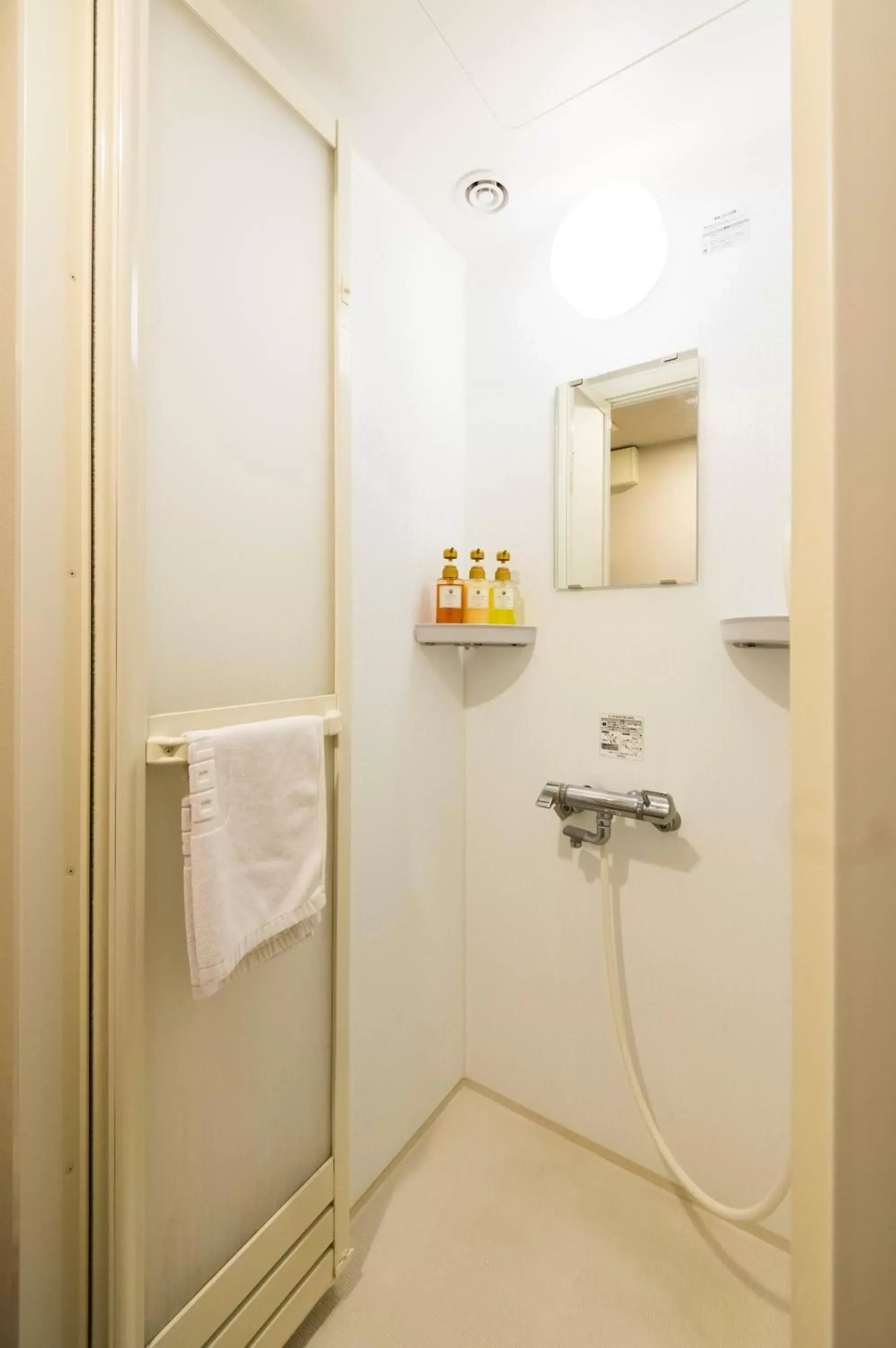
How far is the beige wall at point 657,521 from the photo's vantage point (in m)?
1.30

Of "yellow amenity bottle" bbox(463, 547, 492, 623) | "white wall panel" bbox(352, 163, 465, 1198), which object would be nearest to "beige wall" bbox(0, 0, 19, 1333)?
"white wall panel" bbox(352, 163, 465, 1198)

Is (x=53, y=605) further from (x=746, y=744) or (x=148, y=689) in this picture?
(x=746, y=744)

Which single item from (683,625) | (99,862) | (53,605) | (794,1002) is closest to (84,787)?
(99,862)

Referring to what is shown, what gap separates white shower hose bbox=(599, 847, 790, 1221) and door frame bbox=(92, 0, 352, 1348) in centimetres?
99

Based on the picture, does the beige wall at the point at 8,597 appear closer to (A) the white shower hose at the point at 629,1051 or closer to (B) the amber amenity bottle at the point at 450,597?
(B) the amber amenity bottle at the point at 450,597

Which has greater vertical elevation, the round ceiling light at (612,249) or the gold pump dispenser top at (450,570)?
the round ceiling light at (612,249)

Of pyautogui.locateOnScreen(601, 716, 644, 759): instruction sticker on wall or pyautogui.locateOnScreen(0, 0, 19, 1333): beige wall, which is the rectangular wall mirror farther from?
pyautogui.locateOnScreen(0, 0, 19, 1333): beige wall

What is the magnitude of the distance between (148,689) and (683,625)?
1.10m

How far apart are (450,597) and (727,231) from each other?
985 millimetres

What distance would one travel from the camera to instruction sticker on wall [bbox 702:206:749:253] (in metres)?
Answer: 1.22

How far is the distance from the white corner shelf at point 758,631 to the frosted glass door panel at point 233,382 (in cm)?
80

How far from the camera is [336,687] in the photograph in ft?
3.69

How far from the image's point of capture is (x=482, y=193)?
139 centimetres

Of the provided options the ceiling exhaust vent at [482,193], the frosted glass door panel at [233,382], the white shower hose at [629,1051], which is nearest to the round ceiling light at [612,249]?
the ceiling exhaust vent at [482,193]
